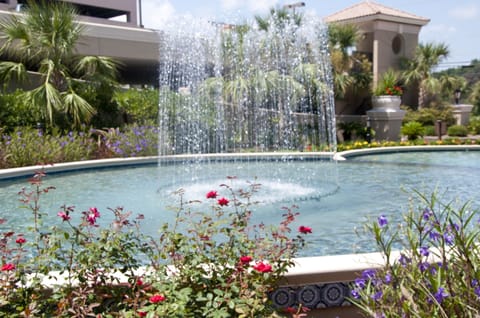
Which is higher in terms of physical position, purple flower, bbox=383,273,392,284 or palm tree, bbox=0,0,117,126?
palm tree, bbox=0,0,117,126

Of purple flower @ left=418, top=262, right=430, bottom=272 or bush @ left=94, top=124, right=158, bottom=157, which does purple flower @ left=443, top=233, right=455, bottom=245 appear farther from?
bush @ left=94, top=124, right=158, bottom=157

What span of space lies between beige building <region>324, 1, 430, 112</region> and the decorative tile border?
23766 mm

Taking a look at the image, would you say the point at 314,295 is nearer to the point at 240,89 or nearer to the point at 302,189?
the point at 302,189

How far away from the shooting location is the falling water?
1557 centimetres

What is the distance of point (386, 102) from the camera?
2123 cm

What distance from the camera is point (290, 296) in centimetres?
300

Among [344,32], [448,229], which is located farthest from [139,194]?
[344,32]

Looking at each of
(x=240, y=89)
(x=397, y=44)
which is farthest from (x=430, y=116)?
(x=240, y=89)

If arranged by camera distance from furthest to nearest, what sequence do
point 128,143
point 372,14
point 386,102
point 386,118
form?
point 372,14, point 386,102, point 386,118, point 128,143

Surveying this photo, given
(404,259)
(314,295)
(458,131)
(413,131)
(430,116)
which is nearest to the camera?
(404,259)

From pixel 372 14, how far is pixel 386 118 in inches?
295

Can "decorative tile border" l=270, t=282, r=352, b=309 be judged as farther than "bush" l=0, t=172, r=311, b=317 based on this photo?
Yes

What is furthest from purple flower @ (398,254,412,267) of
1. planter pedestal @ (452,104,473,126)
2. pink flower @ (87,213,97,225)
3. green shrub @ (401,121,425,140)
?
planter pedestal @ (452,104,473,126)

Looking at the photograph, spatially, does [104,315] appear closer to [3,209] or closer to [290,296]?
[290,296]
